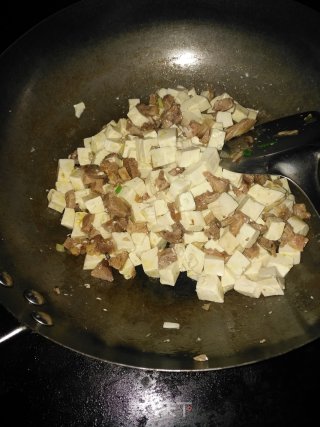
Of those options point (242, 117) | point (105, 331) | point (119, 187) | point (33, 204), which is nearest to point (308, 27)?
point (242, 117)

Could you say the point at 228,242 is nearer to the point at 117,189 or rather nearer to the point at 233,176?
the point at 233,176

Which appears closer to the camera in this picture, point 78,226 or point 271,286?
point 271,286

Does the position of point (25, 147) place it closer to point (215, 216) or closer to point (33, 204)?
point (33, 204)

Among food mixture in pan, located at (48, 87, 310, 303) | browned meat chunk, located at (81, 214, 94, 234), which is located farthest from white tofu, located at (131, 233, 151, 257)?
browned meat chunk, located at (81, 214, 94, 234)

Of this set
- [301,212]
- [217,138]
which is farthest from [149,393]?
[217,138]

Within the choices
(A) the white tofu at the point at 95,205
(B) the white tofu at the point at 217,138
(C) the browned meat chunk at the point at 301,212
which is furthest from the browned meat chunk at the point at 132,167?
(C) the browned meat chunk at the point at 301,212

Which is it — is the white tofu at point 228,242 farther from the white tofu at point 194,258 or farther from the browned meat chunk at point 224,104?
the browned meat chunk at point 224,104
